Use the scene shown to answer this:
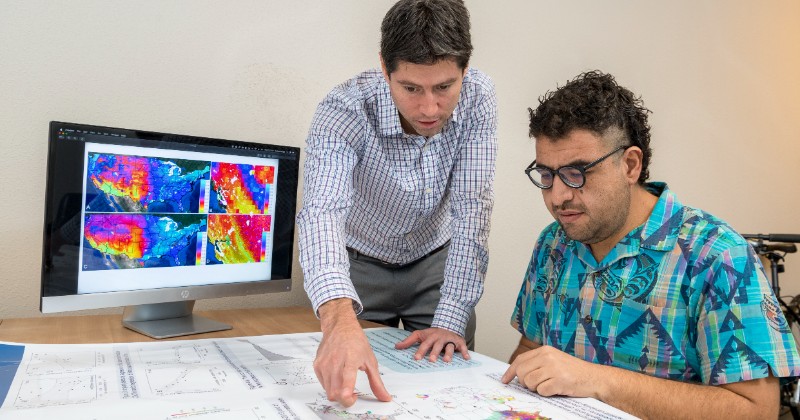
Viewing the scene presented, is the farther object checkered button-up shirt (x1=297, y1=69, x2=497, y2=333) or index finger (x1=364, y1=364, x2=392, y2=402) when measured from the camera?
checkered button-up shirt (x1=297, y1=69, x2=497, y2=333)

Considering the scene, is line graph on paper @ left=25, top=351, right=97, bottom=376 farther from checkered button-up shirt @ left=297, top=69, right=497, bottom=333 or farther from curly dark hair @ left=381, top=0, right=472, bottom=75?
curly dark hair @ left=381, top=0, right=472, bottom=75

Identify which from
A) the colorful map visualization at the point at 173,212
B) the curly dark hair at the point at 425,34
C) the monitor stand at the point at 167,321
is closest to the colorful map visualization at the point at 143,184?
the colorful map visualization at the point at 173,212

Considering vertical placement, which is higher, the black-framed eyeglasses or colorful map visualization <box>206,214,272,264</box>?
the black-framed eyeglasses

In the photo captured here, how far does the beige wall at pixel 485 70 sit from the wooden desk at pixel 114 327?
0.14 meters

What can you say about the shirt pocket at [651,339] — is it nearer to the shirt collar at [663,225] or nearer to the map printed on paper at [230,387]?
the shirt collar at [663,225]

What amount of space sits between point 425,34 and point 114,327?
3.15 feet

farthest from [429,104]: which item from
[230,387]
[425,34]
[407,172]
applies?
[230,387]

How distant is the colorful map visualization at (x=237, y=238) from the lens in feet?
4.81

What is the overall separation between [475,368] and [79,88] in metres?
1.19

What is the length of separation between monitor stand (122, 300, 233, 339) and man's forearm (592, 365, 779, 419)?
88cm

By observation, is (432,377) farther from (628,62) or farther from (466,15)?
(628,62)

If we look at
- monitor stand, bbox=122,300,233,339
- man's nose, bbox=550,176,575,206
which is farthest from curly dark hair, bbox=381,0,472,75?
monitor stand, bbox=122,300,233,339

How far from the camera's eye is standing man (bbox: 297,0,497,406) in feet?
3.81

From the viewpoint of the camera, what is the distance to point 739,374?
1.06 m
